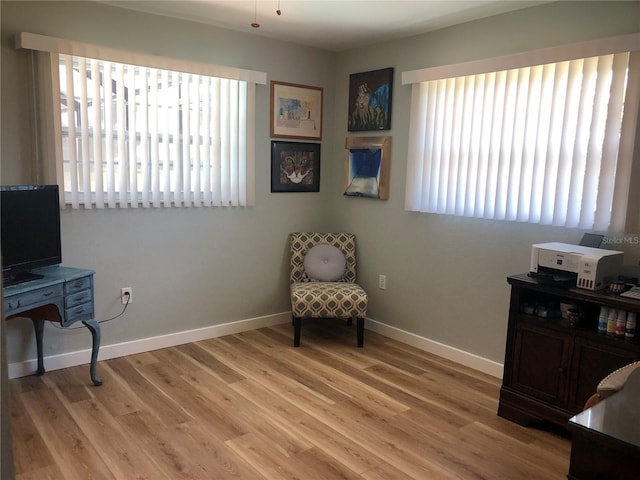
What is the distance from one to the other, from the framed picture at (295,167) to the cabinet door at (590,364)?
2.58 m

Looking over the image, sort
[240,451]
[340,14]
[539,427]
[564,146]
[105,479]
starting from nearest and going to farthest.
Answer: [105,479]
[240,451]
[539,427]
[564,146]
[340,14]

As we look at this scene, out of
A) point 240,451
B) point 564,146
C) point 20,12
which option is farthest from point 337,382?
point 20,12

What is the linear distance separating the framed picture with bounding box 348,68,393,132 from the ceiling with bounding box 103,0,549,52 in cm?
31

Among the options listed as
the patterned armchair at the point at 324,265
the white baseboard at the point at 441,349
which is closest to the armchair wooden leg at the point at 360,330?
the patterned armchair at the point at 324,265

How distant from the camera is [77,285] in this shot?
2.94 m

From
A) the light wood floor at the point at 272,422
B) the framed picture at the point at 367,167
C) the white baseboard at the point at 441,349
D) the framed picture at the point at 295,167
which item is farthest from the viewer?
the framed picture at the point at 295,167

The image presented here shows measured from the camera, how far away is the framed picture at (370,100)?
4.04 meters

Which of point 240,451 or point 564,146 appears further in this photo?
point 564,146

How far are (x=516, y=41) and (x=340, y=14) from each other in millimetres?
1158

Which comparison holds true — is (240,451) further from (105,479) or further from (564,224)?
(564,224)

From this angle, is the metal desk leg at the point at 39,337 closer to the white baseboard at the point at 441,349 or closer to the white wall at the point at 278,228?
the white wall at the point at 278,228

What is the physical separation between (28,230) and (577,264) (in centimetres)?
301

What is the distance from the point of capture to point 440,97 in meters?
3.64

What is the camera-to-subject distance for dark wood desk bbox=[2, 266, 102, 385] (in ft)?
8.56
